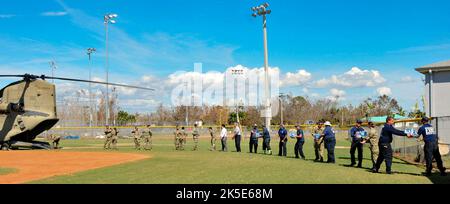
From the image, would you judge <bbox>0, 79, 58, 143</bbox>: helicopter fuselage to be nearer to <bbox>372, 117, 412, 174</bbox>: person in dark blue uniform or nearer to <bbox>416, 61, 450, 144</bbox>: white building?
<bbox>372, 117, 412, 174</bbox>: person in dark blue uniform

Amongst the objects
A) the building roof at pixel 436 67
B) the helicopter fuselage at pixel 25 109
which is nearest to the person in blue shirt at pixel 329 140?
the building roof at pixel 436 67

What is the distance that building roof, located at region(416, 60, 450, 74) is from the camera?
3002cm

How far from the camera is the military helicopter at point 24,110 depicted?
27766mm

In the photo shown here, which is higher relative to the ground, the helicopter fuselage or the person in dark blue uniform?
the helicopter fuselage

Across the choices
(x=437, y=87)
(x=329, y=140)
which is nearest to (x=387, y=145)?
(x=329, y=140)

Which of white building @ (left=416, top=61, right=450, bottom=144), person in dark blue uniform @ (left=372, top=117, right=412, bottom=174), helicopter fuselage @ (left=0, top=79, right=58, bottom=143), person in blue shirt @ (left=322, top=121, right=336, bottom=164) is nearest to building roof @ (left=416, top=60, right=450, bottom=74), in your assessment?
white building @ (left=416, top=61, right=450, bottom=144)

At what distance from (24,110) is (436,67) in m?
27.8

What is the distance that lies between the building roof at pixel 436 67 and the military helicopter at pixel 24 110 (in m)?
25.4

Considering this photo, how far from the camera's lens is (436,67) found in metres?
30.3

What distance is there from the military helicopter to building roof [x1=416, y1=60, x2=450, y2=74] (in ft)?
83.3
